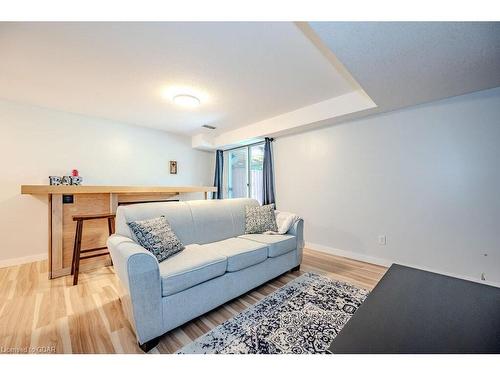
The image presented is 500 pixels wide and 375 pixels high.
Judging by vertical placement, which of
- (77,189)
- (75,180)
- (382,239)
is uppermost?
(75,180)

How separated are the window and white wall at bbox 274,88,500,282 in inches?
45.7

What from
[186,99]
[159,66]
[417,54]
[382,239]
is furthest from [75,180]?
[382,239]

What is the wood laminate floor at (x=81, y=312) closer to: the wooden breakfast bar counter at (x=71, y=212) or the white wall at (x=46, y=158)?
the wooden breakfast bar counter at (x=71, y=212)

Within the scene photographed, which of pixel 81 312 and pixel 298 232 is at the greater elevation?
pixel 298 232

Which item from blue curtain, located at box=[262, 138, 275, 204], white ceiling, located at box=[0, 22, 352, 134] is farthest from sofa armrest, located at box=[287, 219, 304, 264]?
white ceiling, located at box=[0, 22, 352, 134]

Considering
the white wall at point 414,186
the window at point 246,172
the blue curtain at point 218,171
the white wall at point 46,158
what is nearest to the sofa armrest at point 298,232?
the white wall at point 414,186

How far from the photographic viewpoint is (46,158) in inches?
123

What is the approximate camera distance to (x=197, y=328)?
61.9 inches

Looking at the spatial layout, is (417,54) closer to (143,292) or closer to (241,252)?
(241,252)

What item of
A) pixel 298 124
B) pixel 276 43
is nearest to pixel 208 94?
pixel 276 43

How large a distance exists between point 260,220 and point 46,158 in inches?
132

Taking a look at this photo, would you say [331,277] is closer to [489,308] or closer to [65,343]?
[489,308]

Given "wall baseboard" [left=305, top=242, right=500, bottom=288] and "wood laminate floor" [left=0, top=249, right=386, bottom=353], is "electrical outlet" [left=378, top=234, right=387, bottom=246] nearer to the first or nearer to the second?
"wall baseboard" [left=305, top=242, right=500, bottom=288]

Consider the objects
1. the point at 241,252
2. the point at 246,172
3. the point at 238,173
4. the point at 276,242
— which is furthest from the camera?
the point at 238,173
